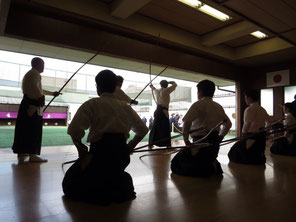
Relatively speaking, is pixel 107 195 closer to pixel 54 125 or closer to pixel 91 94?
pixel 91 94

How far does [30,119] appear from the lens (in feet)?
9.84

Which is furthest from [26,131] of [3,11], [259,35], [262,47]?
[262,47]

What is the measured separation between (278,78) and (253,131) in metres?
4.45

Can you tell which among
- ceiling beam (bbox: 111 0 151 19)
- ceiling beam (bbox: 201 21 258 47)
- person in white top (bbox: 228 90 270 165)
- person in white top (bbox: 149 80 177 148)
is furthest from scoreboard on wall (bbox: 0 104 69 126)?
person in white top (bbox: 228 90 270 165)

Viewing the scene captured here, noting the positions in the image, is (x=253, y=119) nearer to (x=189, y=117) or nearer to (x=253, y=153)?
(x=253, y=153)

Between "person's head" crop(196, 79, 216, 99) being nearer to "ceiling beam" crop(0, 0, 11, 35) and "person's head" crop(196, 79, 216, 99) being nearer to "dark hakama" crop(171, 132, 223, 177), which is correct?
"dark hakama" crop(171, 132, 223, 177)

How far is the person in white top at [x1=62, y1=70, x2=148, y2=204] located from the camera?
1.56 metres

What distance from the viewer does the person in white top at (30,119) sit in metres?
2.96

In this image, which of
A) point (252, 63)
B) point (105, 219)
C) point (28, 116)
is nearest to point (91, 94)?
point (28, 116)

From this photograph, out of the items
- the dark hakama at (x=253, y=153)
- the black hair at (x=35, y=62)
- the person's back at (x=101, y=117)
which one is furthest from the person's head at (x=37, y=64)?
the dark hakama at (x=253, y=153)

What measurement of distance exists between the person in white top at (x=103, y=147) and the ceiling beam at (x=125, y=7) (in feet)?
6.71

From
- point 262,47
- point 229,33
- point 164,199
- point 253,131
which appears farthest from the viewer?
point 262,47

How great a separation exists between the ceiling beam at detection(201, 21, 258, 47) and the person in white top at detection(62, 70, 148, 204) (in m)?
3.47

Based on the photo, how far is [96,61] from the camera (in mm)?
6113
